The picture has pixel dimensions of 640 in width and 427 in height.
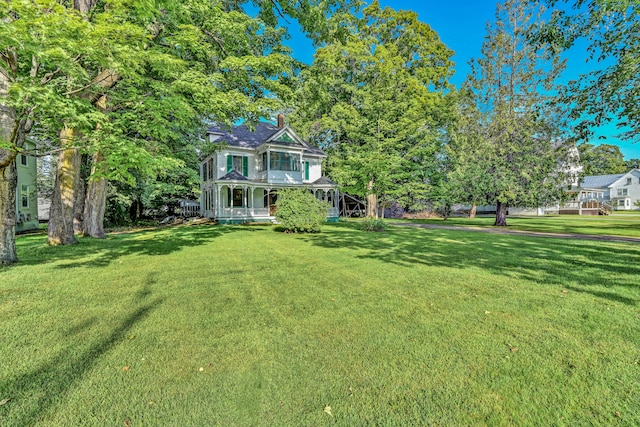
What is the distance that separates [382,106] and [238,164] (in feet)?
41.0

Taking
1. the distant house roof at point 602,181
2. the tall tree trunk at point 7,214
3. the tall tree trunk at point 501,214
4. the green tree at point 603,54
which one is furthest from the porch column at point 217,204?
the distant house roof at point 602,181

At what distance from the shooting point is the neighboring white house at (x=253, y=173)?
21.8 meters

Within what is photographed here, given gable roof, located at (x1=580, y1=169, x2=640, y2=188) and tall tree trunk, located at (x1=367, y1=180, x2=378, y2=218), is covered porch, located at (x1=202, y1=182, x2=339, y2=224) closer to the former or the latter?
tall tree trunk, located at (x1=367, y1=180, x2=378, y2=218)

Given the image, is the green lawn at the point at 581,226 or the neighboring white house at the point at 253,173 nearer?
the green lawn at the point at 581,226

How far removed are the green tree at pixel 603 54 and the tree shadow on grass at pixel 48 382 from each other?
11473 millimetres

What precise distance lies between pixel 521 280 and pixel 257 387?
576 cm

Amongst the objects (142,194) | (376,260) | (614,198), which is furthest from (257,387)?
(614,198)

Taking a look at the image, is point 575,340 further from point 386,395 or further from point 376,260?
point 376,260

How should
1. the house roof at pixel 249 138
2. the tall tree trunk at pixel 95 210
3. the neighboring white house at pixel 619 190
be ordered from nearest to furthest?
the tall tree trunk at pixel 95 210
the house roof at pixel 249 138
the neighboring white house at pixel 619 190

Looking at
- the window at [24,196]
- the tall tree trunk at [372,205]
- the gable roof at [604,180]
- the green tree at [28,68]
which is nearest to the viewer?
the green tree at [28,68]

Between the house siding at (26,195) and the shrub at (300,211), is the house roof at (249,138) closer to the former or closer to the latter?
the shrub at (300,211)

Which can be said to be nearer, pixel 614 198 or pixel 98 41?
pixel 98 41

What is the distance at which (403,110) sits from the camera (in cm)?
2406

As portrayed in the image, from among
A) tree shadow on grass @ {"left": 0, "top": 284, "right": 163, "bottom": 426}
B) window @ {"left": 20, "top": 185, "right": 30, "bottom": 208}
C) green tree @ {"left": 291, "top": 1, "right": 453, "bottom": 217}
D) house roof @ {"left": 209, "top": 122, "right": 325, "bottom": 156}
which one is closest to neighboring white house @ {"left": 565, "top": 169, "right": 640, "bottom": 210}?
green tree @ {"left": 291, "top": 1, "right": 453, "bottom": 217}
